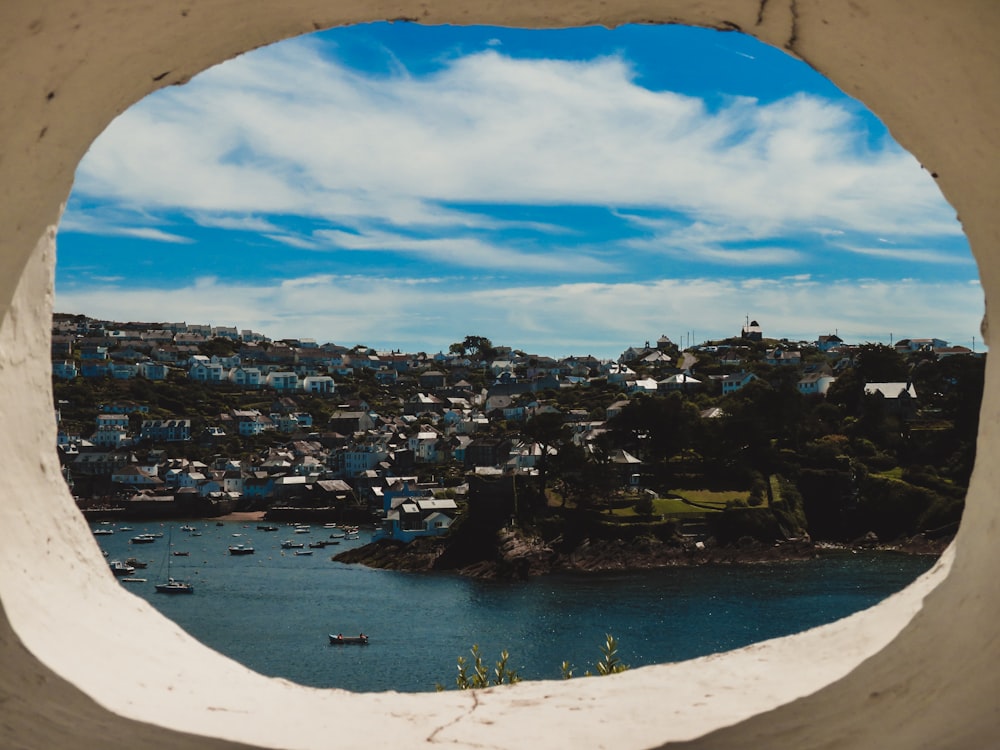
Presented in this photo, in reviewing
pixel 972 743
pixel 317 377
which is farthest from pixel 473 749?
pixel 317 377

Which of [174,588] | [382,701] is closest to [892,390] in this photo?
[174,588]

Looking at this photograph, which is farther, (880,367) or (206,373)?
(206,373)

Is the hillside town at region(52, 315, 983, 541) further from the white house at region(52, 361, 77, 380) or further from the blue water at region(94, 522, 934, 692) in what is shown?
the blue water at region(94, 522, 934, 692)

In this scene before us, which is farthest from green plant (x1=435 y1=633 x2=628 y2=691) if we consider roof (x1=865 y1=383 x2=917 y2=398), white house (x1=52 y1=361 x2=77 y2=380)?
white house (x1=52 y1=361 x2=77 y2=380)

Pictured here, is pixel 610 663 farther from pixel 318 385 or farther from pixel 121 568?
pixel 318 385

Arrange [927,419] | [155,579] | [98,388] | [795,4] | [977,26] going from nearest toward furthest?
[977,26]
[795,4]
[155,579]
[927,419]
[98,388]

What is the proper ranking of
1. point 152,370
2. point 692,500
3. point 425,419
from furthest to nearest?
point 152,370
point 425,419
point 692,500

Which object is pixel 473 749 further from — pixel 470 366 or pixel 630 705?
pixel 470 366

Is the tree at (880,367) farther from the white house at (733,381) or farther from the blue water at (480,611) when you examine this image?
the blue water at (480,611)
